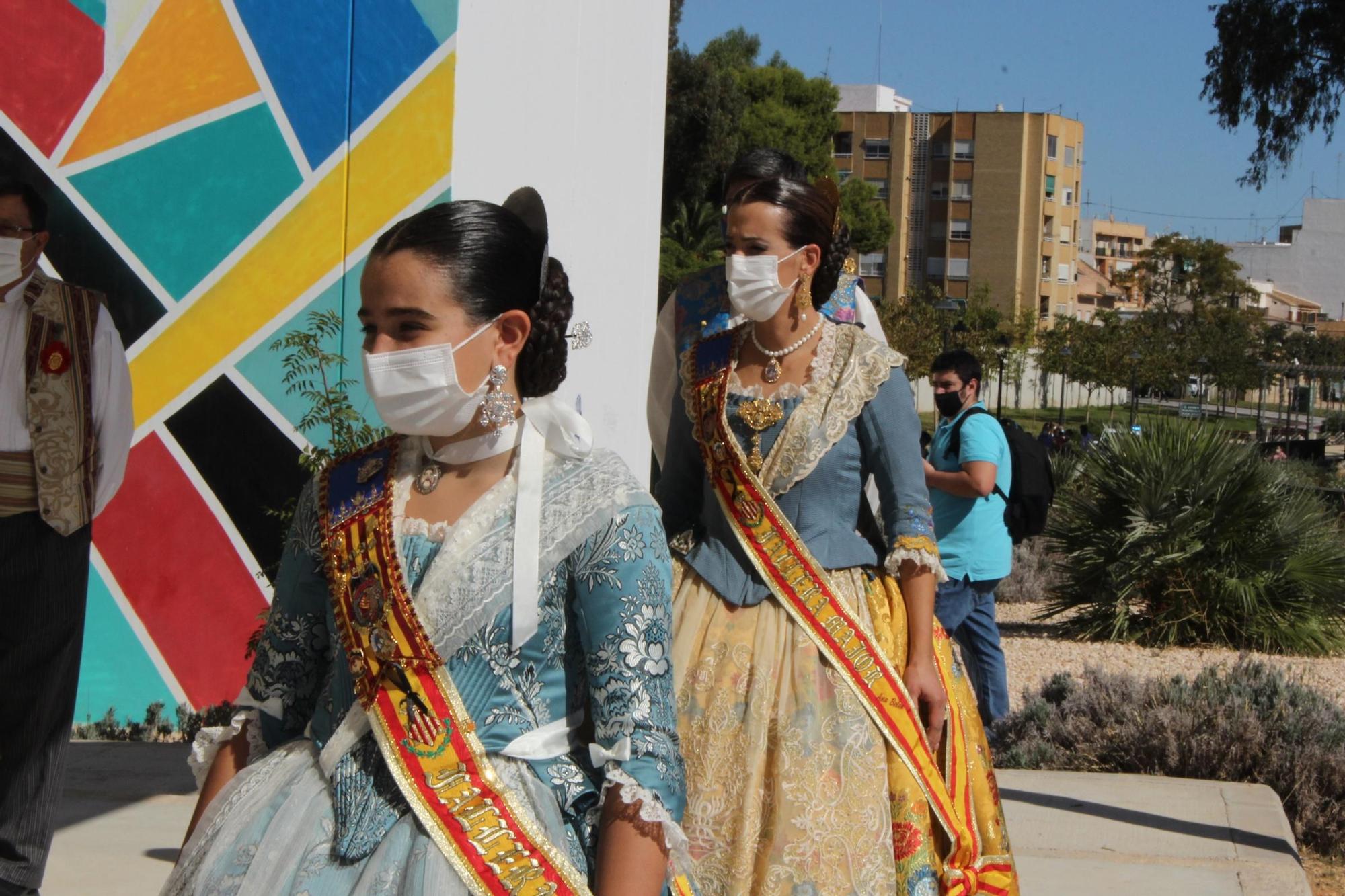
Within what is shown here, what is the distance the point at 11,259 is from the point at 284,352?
189 cm

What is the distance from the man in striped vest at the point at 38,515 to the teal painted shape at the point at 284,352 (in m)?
1.77

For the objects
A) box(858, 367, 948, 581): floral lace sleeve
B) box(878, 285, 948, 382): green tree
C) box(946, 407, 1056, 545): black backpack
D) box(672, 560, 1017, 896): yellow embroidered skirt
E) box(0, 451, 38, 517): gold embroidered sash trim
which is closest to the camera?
box(672, 560, 1017, 896): yellow embroidered skirt

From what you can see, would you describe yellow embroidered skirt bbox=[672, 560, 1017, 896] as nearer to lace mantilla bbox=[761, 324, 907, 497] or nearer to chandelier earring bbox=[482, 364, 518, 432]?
lace mantilla bbox=[761, 324, 907, 497]

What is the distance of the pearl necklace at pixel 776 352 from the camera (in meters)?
3.60

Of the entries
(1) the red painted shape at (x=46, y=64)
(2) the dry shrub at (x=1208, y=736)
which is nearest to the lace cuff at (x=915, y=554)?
(2) the dry shrub at (x=1208, y=736)

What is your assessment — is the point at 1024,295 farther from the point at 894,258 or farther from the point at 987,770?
the point at 987,770

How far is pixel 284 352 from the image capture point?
5977mm

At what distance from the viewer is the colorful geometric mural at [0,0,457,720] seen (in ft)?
19.6

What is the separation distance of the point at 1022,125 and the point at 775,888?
80952 mm

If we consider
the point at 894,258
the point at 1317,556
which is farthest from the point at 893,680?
the point at 894,258

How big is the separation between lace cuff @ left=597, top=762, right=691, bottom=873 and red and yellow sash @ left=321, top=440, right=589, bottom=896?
11cm

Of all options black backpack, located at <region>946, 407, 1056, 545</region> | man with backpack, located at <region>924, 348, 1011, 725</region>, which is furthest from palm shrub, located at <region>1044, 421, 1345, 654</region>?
man with backpack, located at <region>924, 348, 1011, 725</region>

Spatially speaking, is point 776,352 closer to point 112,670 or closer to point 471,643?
point 471,643

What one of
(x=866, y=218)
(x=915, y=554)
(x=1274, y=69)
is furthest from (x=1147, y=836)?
(x=866, y=218)
